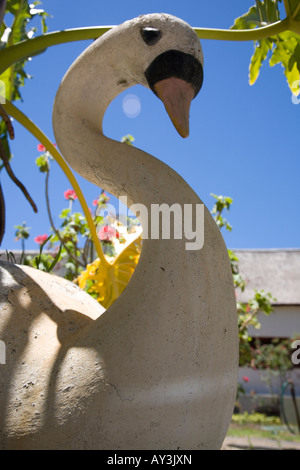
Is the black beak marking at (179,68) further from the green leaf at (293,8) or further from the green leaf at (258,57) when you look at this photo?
the green leaf at (258,57)

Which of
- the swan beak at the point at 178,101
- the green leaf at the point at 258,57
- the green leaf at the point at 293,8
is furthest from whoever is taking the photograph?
the green leaf at the point at 258,57

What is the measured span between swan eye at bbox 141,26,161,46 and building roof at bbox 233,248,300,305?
887 cm

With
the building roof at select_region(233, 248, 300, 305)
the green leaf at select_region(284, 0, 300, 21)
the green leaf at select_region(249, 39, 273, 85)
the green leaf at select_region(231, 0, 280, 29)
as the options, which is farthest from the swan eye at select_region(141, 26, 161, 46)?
the building roof at select_region(233, 248, 300, 305)

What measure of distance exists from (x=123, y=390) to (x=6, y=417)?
0.21 meters

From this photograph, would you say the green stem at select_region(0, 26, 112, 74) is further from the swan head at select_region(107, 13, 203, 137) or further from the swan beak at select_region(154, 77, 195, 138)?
the swan beak at select_region(154, 77, 195, 138)

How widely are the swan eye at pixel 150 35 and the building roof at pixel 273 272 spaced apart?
8871 millimetres

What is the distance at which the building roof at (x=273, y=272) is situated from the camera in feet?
32.3

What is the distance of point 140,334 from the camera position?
0.73 metres

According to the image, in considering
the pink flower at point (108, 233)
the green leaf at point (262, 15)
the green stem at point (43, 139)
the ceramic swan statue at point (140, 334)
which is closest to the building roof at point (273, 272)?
the pink flower at point (108, 233)

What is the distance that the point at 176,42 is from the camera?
2.89ft

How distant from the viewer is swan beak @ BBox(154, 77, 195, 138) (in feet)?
2.82
